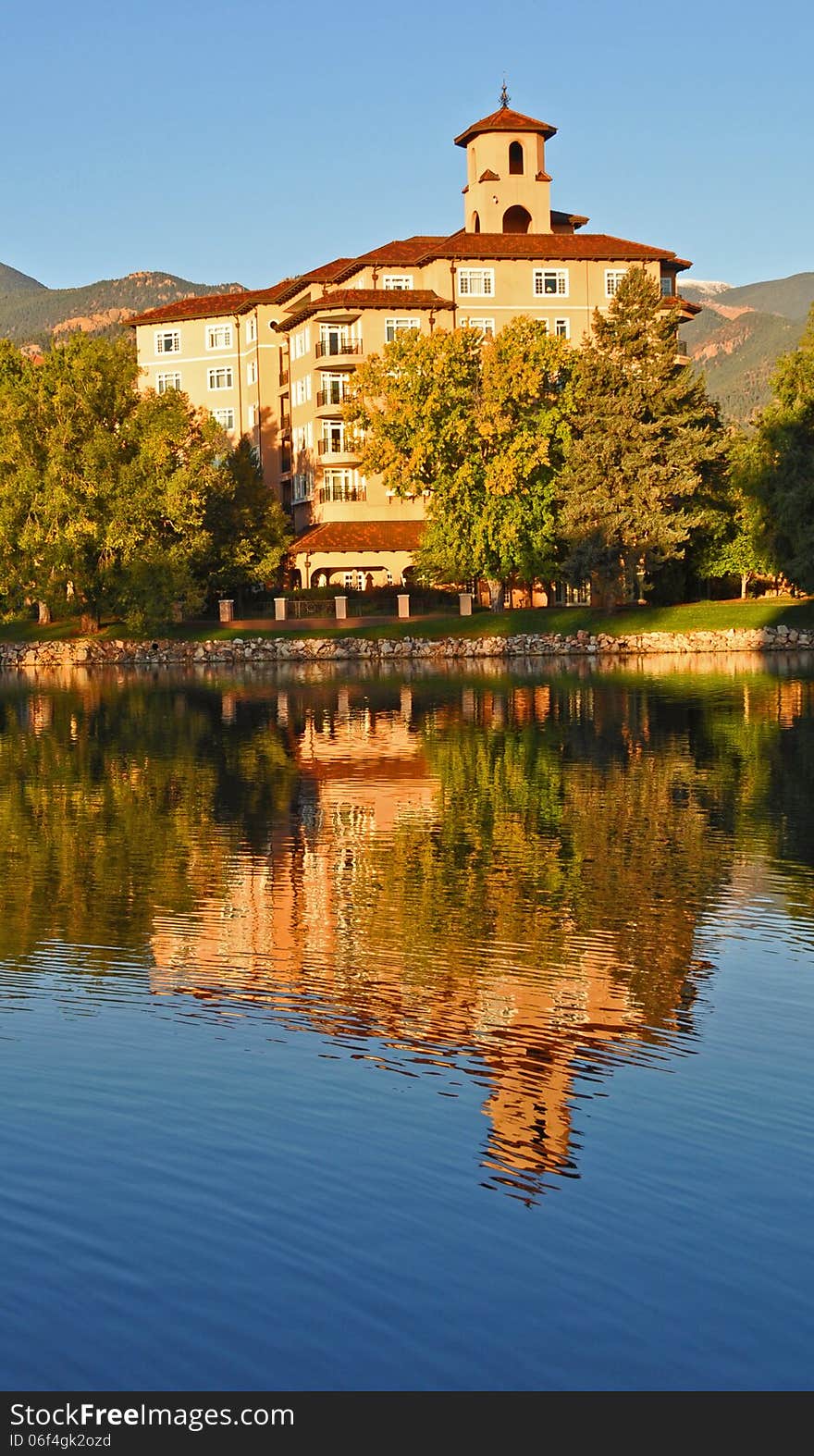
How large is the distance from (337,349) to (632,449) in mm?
25006

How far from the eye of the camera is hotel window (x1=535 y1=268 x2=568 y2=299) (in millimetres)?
105250

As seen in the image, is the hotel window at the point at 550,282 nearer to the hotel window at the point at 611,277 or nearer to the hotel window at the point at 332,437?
the hotel window at the point at 611,277

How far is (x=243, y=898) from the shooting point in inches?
794

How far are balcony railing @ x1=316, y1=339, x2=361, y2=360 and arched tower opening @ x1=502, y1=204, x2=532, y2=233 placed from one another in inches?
562

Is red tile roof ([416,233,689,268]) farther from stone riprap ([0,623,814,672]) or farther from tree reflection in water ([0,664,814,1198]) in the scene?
tree reflection in water ([0,664,814,1198])

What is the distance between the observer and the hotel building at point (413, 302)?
102625mm

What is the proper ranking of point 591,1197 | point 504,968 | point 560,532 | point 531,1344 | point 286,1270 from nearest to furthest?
point 531,1344, point 286,1270, point 591,1197, point 504,968, point 560,532

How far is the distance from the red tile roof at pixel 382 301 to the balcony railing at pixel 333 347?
1901 mm

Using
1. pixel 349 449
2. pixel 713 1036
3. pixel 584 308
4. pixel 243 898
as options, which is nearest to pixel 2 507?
pixel 349 449

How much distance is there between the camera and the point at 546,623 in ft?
287

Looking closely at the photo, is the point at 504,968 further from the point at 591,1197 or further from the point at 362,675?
the point at 362,675

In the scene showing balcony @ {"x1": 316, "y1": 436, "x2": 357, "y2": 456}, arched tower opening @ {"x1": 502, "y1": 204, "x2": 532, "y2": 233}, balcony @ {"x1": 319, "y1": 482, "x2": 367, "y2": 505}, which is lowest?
balcony @ {"x1": 319, "y1": 482, "x2": 367, "y2": 505}

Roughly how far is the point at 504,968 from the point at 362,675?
56627 mm

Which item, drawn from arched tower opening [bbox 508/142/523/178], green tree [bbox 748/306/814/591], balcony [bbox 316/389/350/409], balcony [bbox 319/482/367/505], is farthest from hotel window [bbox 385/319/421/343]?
green tree [bbox 748/306/814/591]
